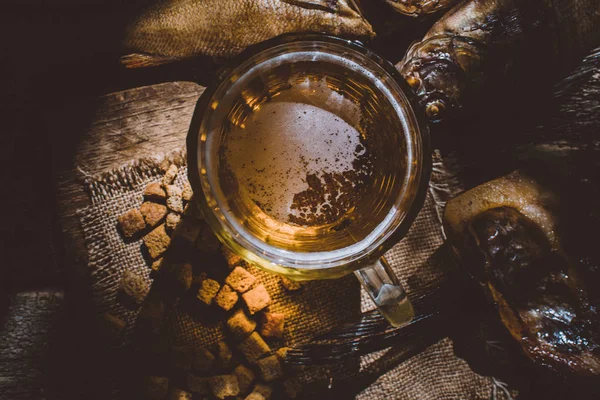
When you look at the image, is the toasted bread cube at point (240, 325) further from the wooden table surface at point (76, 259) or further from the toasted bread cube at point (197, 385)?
the wooden table surface at point (76, 259)

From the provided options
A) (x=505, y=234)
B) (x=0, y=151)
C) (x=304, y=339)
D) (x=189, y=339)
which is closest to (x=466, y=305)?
(x=505, y=234)

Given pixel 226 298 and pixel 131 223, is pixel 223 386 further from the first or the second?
pixel 131 223

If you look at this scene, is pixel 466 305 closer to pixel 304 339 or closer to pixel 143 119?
pixel 304 339

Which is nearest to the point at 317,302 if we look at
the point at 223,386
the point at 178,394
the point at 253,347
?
the point at 253,347

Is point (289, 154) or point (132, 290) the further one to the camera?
point (132, 290)

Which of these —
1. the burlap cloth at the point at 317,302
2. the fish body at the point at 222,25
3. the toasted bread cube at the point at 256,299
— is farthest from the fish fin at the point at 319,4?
the toasted bread cube at the point at 256,299

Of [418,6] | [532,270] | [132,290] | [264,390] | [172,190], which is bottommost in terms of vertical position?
[264,390]

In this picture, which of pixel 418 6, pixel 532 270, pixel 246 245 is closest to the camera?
pixel 246 245
